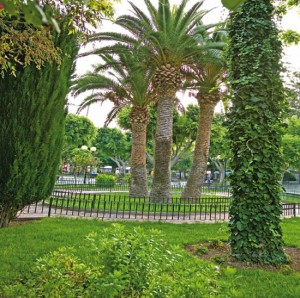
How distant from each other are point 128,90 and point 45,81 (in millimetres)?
8658

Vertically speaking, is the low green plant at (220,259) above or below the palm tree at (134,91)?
below

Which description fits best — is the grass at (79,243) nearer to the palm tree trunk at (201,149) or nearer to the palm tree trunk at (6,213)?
the palm tree trunk at (6,213)

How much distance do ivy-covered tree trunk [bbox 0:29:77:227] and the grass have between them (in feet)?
3.04

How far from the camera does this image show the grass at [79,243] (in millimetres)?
3941

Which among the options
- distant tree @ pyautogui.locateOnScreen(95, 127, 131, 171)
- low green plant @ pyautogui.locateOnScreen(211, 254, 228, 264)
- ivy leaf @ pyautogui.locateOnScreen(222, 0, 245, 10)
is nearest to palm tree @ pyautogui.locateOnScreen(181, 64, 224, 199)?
low green plant @ pyautogui.locateOnScreen(211, 254, 228, 264)

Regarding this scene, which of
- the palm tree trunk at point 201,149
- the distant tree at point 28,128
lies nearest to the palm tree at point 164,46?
the palm tree trunk at point 201,149

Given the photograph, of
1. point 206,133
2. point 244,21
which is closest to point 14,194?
point 244,21

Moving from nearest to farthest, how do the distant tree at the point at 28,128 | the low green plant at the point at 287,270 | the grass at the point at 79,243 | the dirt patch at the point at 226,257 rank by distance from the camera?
the grass at the point at 79,243 < the low green plant at the point at 287,270 < the dirt patch at the point at 226,257 < the distant tree at the point at 28,128

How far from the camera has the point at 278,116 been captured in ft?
18.5

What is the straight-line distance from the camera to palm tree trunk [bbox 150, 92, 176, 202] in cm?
1238

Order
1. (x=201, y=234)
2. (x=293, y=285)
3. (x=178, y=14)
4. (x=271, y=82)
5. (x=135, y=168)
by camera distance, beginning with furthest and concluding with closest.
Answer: (x=135, y=168), (x=178, y=14), (x=201, y=234), (x=271, y=82), (x=293, y=285)

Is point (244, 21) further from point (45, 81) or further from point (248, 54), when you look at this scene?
point (45, 81)

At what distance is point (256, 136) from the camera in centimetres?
532

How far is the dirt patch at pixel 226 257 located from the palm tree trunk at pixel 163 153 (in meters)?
5.89
